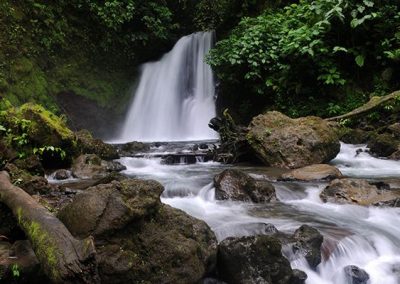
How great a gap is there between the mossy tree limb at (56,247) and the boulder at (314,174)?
490 centimetres

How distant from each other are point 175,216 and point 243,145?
5.62m

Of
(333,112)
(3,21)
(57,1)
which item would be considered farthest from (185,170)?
(57,1)

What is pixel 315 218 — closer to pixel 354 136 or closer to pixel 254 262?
pixel 254 262

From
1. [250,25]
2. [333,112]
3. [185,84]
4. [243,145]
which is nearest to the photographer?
[243,145]

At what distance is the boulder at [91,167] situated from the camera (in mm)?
7919

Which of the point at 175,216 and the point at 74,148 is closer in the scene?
the point at 175,216

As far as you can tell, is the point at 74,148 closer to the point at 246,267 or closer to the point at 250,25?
the point at 246,267

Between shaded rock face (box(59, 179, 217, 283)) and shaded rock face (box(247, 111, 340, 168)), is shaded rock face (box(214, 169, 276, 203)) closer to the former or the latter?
shaded rock face (box(59, 179, 217, 283))

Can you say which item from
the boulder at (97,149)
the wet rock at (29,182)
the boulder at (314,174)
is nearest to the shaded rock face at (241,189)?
the boulder at (314,174)

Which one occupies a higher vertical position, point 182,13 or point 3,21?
point 182,13

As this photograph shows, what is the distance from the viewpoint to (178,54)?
56.3ft

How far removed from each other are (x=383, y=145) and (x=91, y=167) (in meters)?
6.38

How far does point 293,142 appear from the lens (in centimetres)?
869

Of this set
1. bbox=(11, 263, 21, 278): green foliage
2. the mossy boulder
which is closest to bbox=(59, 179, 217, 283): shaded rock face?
bbox=(11, 263, 21, 278): green foliage
